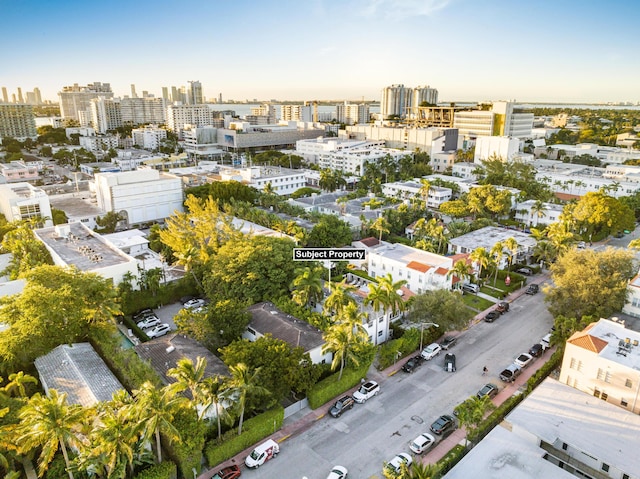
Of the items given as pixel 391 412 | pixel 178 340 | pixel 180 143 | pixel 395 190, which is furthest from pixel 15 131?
pixel 391 412

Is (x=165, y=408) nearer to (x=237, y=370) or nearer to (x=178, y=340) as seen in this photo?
(x=237, y=370)

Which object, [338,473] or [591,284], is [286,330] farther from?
[591,284]

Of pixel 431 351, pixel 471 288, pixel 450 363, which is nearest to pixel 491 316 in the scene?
pixel 471 288

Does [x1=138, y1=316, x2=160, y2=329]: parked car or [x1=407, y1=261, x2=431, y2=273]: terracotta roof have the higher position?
[x1=407, y1=261, x2=431, y2=273]: terracotta roof

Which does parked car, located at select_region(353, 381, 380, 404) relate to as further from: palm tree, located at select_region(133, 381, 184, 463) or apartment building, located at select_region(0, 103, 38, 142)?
apartment building, located at select_region(0, 103, 38, 142)

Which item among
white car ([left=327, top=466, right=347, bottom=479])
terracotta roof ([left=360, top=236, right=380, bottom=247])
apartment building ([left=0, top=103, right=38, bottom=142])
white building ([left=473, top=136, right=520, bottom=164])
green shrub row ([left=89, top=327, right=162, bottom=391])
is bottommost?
white car ([left=327, top=466, right=347, bottom=479])

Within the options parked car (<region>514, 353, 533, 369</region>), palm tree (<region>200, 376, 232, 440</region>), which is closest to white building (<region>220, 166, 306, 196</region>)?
parked car (<region>514, 353, 533, 369</region>)

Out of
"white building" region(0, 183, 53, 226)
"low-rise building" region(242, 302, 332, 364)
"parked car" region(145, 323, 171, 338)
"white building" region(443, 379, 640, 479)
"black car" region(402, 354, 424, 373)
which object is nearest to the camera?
"white building" region(443, 379, 640, 479)
